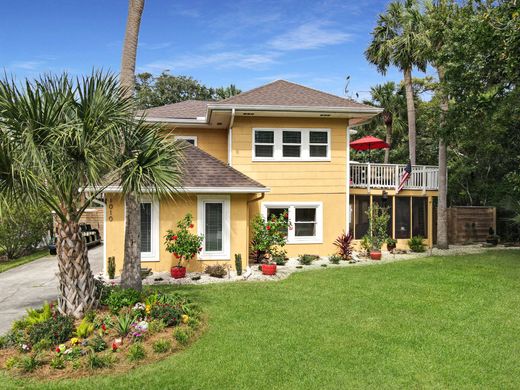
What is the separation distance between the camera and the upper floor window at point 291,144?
629 inches

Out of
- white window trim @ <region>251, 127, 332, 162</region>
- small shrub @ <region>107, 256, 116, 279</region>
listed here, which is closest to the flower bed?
small shrub @ <region>107, 256, 116, 279</region>

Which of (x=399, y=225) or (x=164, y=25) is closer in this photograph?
(x=164, y=25)

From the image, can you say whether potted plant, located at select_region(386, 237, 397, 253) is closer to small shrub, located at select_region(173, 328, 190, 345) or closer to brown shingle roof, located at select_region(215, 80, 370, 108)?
brown shingle roof, located at select_region(215, 80, 370, 108)

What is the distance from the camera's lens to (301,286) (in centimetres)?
1085

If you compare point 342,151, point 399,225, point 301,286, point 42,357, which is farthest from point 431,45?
point 42,357

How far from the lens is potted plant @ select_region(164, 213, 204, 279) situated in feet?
39.9

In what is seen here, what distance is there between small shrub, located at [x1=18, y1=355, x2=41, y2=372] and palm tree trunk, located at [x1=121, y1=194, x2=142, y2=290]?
372 centimetres

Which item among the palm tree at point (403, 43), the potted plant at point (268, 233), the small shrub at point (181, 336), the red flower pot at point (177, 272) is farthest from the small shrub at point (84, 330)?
the palm tree at point (403, 43)

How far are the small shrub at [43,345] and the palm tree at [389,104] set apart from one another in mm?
24722

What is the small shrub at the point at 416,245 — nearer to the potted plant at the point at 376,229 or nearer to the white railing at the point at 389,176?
the potted plant at the point at 376,229

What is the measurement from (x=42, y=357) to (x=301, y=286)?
6518mm

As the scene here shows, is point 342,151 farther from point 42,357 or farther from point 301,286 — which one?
point 42,357

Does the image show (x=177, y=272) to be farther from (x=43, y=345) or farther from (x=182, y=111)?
(x=182, y=111)

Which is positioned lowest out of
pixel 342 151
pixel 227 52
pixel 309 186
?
pixel 309 186
